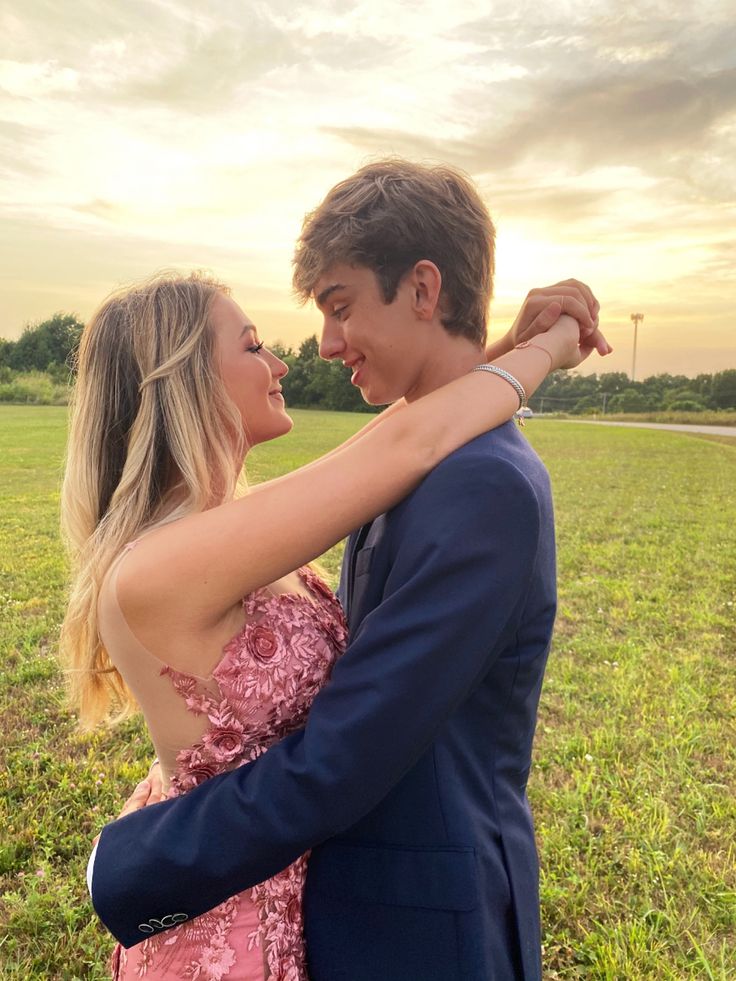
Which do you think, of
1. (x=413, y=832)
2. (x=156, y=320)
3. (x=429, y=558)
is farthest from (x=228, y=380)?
(x=413, y=832)

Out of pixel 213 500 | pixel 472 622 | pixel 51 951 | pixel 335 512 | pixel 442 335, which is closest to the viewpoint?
pixel 472 622

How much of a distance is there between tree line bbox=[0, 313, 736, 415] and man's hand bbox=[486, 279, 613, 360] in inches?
1730

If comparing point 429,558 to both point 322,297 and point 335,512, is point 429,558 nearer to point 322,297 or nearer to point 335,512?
point 335,512

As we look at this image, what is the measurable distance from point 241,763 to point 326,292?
123 centimetres

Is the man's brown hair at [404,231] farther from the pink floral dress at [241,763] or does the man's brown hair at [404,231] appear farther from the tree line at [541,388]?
the tree line at [541,388]

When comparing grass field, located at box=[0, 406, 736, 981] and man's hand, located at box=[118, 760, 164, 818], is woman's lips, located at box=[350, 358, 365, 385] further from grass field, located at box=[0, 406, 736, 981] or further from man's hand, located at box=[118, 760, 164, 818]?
grass field, located at box=[0, 406, 736, 981]

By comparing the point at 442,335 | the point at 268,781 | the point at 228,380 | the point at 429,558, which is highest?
the point at 442,335

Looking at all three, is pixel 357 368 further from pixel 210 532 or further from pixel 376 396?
pixel 210 532

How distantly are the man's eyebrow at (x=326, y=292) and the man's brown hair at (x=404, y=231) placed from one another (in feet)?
0.13

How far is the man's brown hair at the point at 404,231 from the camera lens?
198 centimetres

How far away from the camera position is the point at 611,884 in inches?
154

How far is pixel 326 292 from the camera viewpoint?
2105 millimetres

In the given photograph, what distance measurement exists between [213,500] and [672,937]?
3198mm

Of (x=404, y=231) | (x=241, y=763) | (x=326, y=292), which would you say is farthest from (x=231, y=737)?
(x=404, y=231)
